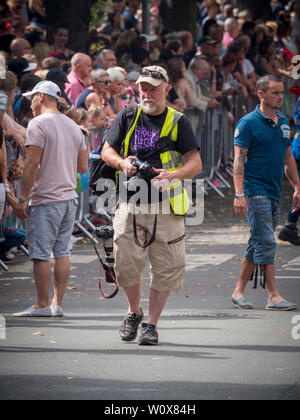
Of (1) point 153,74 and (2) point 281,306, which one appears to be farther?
(2) point 281,306

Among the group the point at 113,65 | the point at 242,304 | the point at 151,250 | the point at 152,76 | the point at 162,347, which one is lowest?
the point at 242,304

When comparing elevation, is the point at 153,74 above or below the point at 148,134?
above

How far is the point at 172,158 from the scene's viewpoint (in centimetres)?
840

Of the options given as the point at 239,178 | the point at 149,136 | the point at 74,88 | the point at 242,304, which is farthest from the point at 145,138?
the point at 74,88

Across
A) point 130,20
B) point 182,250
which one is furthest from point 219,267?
point 130,20

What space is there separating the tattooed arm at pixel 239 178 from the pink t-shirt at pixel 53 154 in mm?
1403

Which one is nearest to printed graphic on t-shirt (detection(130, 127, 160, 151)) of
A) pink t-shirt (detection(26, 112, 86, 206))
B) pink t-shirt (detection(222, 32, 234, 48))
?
pink t-shirt (detection(26, 112, 86, 206))

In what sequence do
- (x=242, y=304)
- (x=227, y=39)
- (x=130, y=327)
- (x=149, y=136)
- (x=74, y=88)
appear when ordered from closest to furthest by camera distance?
(x=149, y=136) → (x=130, y=327) → (x=242, y=304) → (x=74, y=88) → (x=227, y=39)

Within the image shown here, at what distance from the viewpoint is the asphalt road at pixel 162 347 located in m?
6.94

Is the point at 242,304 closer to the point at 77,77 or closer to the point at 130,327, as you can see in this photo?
the point at 130,327

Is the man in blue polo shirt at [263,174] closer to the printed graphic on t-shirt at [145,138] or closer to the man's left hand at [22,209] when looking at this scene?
the printed graphic on t-shirt at [145,138]

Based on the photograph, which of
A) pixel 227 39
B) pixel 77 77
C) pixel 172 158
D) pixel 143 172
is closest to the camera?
pixel 143 172

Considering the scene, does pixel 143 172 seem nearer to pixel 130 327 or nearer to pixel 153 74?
pixel 153 74

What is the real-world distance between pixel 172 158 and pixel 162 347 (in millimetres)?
1385
